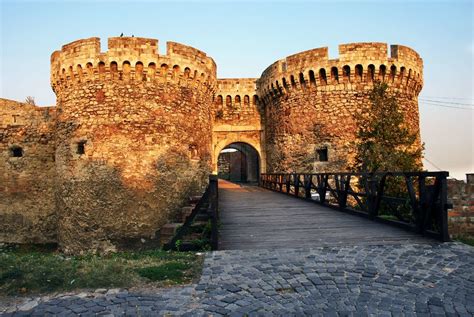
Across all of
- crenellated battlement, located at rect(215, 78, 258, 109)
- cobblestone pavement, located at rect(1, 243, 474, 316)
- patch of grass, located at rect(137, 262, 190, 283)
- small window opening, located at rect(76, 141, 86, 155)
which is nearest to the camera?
cobblestone pavement, located at rect(1, 243, 474, 316)

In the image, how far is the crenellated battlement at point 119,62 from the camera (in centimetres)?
1131

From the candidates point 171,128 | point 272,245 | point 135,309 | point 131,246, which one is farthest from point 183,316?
point 171,128

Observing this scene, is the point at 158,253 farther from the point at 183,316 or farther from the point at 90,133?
the point at 90,133

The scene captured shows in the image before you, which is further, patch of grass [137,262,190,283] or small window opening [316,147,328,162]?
small window opening [316,147,328,162]

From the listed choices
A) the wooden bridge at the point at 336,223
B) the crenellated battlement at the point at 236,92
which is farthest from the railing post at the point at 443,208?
the crenellated battlement at the point at 236,92

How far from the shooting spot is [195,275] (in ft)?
11.5

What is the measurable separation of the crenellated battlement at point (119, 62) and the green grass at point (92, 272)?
8623 millimetres

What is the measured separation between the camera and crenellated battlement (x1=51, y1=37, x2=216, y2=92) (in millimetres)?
11312

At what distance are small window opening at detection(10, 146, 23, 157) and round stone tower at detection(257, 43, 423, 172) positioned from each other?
11.6 meters

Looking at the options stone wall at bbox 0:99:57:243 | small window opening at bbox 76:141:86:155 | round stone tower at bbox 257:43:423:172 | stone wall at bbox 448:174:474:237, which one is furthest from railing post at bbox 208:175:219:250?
stone wall at bbox 0:99:57:243

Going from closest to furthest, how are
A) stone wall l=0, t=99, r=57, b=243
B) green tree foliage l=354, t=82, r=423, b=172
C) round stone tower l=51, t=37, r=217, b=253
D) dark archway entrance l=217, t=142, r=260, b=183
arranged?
1. green tree foliage l=354, t=82, r=423, b=172
2. round stone tower l=51, t=37, r=217, b=253
3. stone wall l=0, t=99, r=57, b=243
4. dark archway entrance l=217, t=142, r=260, b=183

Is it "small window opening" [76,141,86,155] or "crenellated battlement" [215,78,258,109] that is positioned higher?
"crenellated battlement" [215,78,258,109]

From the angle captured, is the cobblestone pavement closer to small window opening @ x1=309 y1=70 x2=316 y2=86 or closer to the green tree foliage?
the green tree foliage

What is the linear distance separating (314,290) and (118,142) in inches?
375
